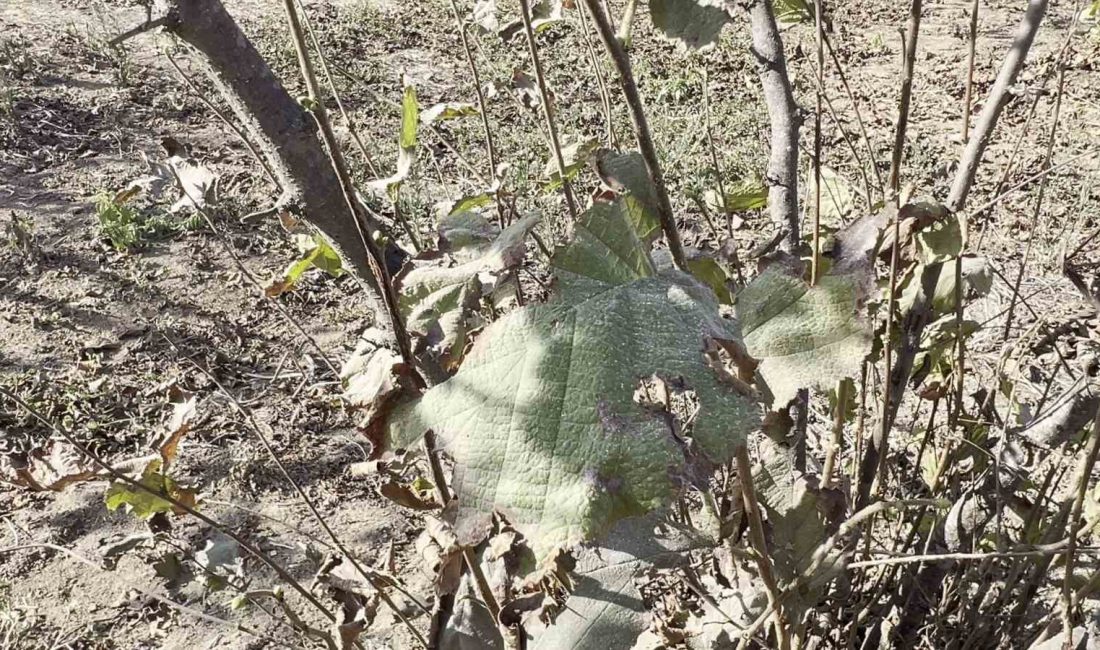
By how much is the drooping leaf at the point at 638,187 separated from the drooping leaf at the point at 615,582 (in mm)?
409

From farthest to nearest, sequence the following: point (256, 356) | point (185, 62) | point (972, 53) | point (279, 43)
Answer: point (279, 43), point (185, 62), point (256, 356), point (972, 53)

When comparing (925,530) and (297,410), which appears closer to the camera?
(925,530)

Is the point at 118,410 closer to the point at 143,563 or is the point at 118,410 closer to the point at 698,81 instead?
the point at 143,563

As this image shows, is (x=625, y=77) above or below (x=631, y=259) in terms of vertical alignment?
above

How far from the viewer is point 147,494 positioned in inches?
48.2

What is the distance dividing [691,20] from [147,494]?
0.93 meters

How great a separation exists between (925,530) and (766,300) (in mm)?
1144

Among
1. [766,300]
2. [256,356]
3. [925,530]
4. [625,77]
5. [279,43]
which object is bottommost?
[925,530]

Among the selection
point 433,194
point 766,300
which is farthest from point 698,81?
point 766,300

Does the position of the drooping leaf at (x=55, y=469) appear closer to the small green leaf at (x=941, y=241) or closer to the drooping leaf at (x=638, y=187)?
the drooping leaf at (x=638, y=187)

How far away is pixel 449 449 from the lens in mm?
724

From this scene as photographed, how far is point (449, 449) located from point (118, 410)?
304 cm

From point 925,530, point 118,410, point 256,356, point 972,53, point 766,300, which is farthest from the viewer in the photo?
point 256,356

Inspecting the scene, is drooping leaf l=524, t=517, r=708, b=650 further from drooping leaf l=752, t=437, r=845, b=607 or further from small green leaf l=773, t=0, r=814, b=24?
small green leaf l=773, t=0, r=814, b=24
